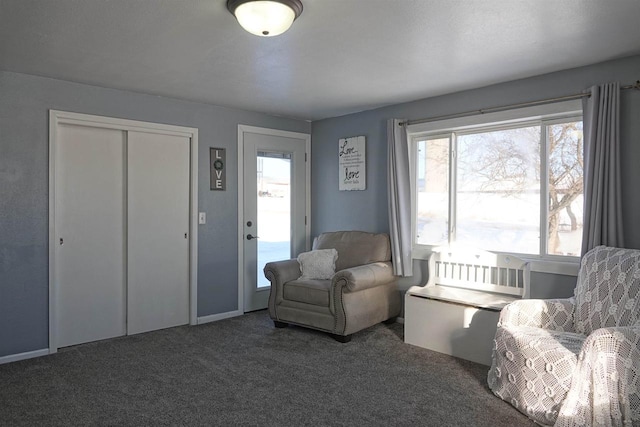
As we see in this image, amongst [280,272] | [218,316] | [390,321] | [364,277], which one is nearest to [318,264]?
[280,272]

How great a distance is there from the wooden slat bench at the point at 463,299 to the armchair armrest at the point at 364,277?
15.1 inches

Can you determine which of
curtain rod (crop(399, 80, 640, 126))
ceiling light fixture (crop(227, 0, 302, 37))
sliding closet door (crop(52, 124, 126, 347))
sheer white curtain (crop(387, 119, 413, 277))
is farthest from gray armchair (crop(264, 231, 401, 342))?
ceiling light fixture (crop(227, 0, 302, 37))

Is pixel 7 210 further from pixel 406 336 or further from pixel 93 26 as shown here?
pixel 406 336

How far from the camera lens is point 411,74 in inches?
140

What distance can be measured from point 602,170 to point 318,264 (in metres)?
2.54

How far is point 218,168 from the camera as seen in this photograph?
185 inches

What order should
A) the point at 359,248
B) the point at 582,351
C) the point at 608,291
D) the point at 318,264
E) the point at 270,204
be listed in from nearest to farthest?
the point at 582,351
the point at 608,291
the point at 318,264
the point at 359,248
the point at 270,204

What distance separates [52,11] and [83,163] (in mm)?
1766

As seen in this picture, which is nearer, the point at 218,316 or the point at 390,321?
the point at 390,321

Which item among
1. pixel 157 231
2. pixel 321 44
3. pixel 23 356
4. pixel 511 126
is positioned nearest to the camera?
pixel 321 44

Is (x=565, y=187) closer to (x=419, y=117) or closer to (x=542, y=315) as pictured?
(x=542, y=315)

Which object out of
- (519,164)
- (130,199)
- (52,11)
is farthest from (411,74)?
(130,199)

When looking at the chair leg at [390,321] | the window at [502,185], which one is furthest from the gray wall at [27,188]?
the chair leg at [390,321]

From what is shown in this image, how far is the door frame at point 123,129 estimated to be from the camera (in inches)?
Result: 145
